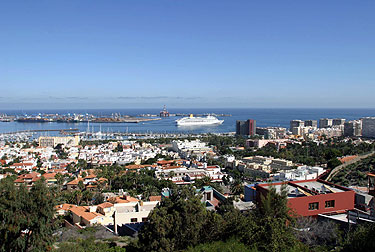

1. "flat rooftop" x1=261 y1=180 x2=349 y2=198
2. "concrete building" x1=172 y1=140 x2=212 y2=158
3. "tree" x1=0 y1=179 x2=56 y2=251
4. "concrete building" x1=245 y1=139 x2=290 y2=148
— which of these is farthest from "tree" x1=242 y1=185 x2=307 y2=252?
"concrete building" x1=245 y1=139 x2=290 y2=148

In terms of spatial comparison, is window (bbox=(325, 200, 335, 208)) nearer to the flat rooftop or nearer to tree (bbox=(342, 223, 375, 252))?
the flat rooftop

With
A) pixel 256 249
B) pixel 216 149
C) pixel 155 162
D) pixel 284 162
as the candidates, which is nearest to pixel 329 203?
pixel 256 249

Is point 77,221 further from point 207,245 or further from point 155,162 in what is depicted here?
point 155,162

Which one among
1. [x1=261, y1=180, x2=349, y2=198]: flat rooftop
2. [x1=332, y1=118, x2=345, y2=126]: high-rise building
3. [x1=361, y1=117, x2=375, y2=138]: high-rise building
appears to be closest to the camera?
[x1=261, y1=180, x2=349, y2=198]: flat rooftop

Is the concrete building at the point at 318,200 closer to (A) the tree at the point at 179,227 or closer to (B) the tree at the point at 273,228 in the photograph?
(B) the tree at the point at 273,228

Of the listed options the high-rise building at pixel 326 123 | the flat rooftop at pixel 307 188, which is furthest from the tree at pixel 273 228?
the high-rise building at pixel 326 123
